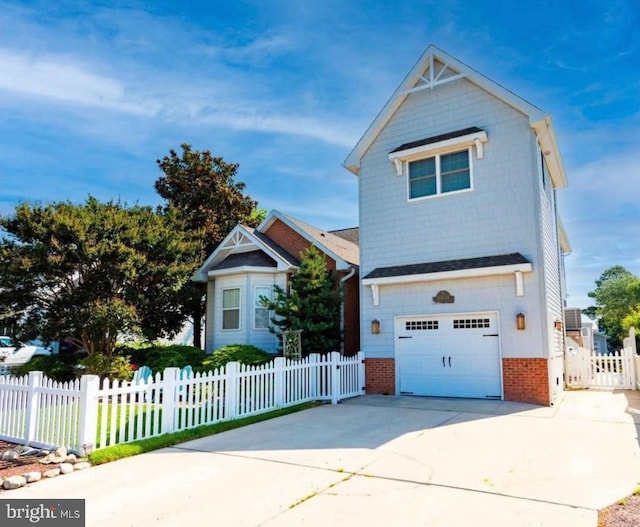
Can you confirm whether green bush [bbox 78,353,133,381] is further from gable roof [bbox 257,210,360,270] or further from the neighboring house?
gable roof [bbox 257,210,360,270]

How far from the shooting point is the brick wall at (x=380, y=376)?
13.5 metres

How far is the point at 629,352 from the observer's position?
48.0ft

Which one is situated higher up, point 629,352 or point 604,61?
point 604,61

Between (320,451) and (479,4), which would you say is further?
(479,4)

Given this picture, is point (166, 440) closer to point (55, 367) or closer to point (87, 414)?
point (87, 414)

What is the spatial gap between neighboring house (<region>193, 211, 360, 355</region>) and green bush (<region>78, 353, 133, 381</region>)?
328 cm

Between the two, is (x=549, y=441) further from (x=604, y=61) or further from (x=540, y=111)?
(x=604, y=61)

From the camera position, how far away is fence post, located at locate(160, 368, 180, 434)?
8.42 metres

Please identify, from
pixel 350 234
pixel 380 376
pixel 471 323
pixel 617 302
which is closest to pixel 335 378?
pixel 380 376

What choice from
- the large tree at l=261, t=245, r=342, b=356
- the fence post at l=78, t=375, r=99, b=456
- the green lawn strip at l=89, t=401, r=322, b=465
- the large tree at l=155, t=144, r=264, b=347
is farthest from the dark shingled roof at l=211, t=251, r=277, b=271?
the fence post at l=78, t=375, r=99, b=456

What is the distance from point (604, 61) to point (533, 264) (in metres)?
5.56

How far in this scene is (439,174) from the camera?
44.5 ft

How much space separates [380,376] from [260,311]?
5324 millimetres

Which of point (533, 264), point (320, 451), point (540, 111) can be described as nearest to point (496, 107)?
point (540, 111)
